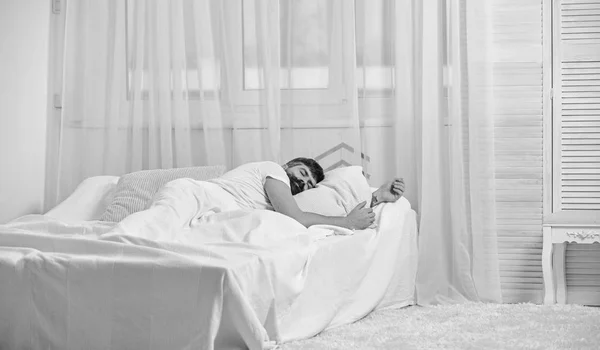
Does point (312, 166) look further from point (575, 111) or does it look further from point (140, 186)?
point (575, 111)

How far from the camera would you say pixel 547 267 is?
11.8 ft

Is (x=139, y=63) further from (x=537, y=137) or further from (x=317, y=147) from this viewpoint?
(x=537, y=137)

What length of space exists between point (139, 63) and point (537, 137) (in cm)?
197

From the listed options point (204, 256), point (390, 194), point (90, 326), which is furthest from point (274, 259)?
point (390, 194)

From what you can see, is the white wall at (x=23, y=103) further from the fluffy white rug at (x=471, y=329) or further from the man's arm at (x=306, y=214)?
the fluffy white rug at (x=471, y=329)

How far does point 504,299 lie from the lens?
12.3 ft

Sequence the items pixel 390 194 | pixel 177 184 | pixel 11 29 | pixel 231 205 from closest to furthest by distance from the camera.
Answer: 1. pixel 177 184
2. pixel 231 205
3. pixel 390 194
4. pixel 11 29

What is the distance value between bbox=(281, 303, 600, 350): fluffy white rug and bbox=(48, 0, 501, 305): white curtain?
37cm

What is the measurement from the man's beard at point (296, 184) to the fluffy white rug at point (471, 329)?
0.63 meters

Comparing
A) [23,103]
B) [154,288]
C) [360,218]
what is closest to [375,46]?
[360,218]

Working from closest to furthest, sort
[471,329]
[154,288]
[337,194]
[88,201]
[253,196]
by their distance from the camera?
[154,288] < [471,329] < [253,196] < [337,194] < [88,201]

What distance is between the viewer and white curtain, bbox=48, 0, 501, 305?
3707mm

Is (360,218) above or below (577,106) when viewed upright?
below

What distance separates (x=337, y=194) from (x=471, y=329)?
2.77 ft
